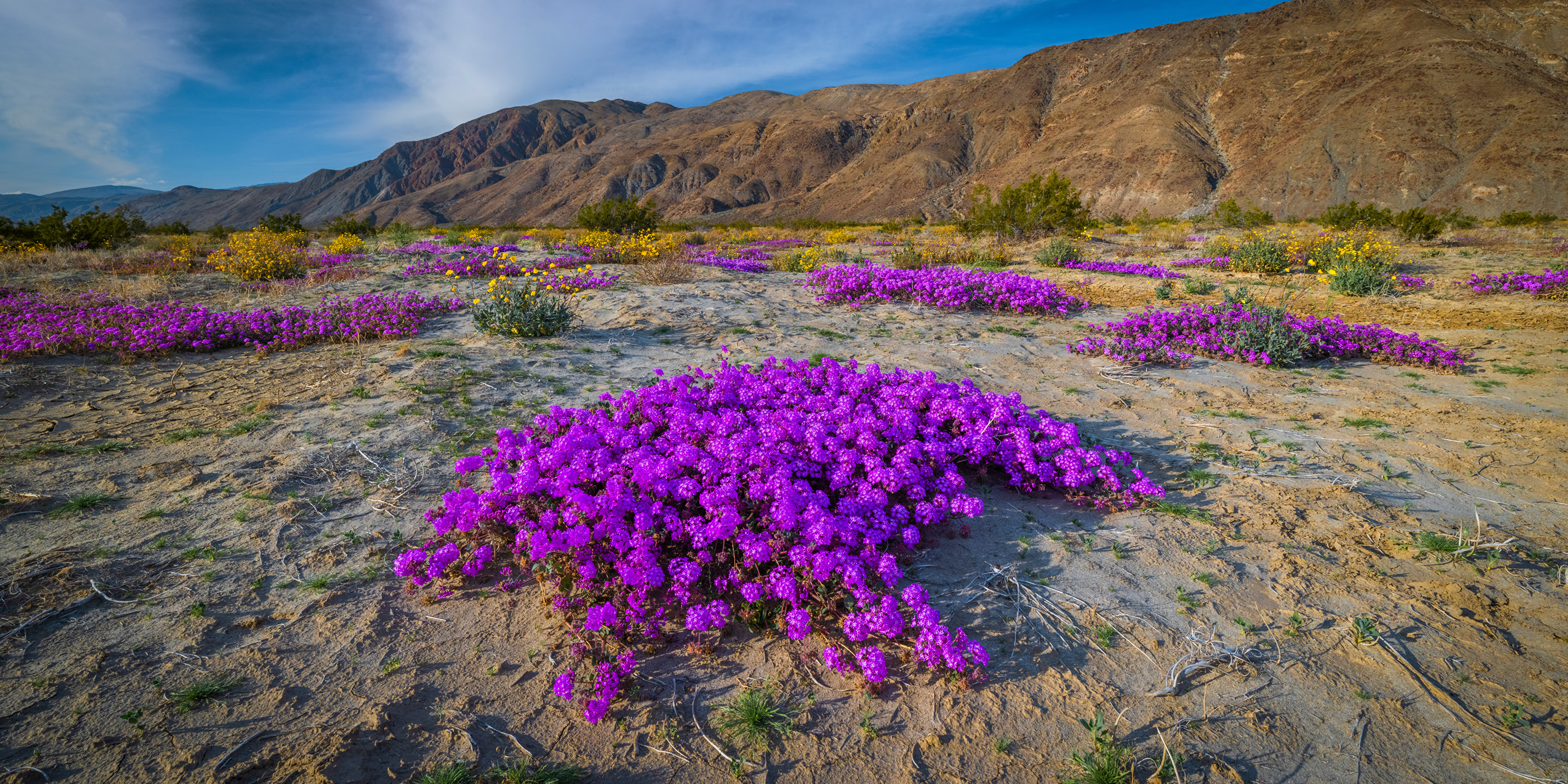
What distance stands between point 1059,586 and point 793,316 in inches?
257

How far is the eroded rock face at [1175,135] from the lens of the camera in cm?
5250

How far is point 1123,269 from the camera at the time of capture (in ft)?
44.0

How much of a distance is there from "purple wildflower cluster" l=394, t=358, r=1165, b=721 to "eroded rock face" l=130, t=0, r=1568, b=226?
38494 mm

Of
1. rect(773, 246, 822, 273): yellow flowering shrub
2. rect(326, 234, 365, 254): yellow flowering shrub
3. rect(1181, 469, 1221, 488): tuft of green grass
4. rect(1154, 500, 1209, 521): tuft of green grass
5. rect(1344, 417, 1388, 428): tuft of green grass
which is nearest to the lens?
rect(1154, 500, 1209, 521): tuft of green grass

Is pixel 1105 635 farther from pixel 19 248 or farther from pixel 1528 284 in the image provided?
pixel 19 248

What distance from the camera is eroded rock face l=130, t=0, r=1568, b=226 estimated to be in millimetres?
52500

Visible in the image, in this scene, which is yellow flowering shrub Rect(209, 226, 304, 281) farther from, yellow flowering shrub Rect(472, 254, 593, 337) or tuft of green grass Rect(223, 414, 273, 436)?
tuft of green grass Rect(223, 414, 273, 436)

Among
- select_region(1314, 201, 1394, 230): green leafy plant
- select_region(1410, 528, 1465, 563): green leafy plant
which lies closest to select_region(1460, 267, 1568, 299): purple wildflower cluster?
select_region(1410, 528, 1465, 563): green leafy plant

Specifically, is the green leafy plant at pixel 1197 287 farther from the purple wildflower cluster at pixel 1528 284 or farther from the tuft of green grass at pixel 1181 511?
the tuft of green grass at pixel 1181 511

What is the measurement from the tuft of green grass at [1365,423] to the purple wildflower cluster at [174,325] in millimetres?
10280

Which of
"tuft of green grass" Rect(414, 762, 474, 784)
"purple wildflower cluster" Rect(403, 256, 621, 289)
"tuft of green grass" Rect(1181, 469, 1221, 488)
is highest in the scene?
"purple wildflower cluster" Rect(403, 256, 621, 289)

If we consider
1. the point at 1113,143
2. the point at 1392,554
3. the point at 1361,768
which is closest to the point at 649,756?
the point at 1361,768

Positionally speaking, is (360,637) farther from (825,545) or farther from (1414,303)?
(1414,303)

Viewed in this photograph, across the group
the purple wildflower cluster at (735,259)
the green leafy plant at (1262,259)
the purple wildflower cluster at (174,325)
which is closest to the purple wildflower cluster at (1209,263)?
the green leafy plant at (1262,259)
